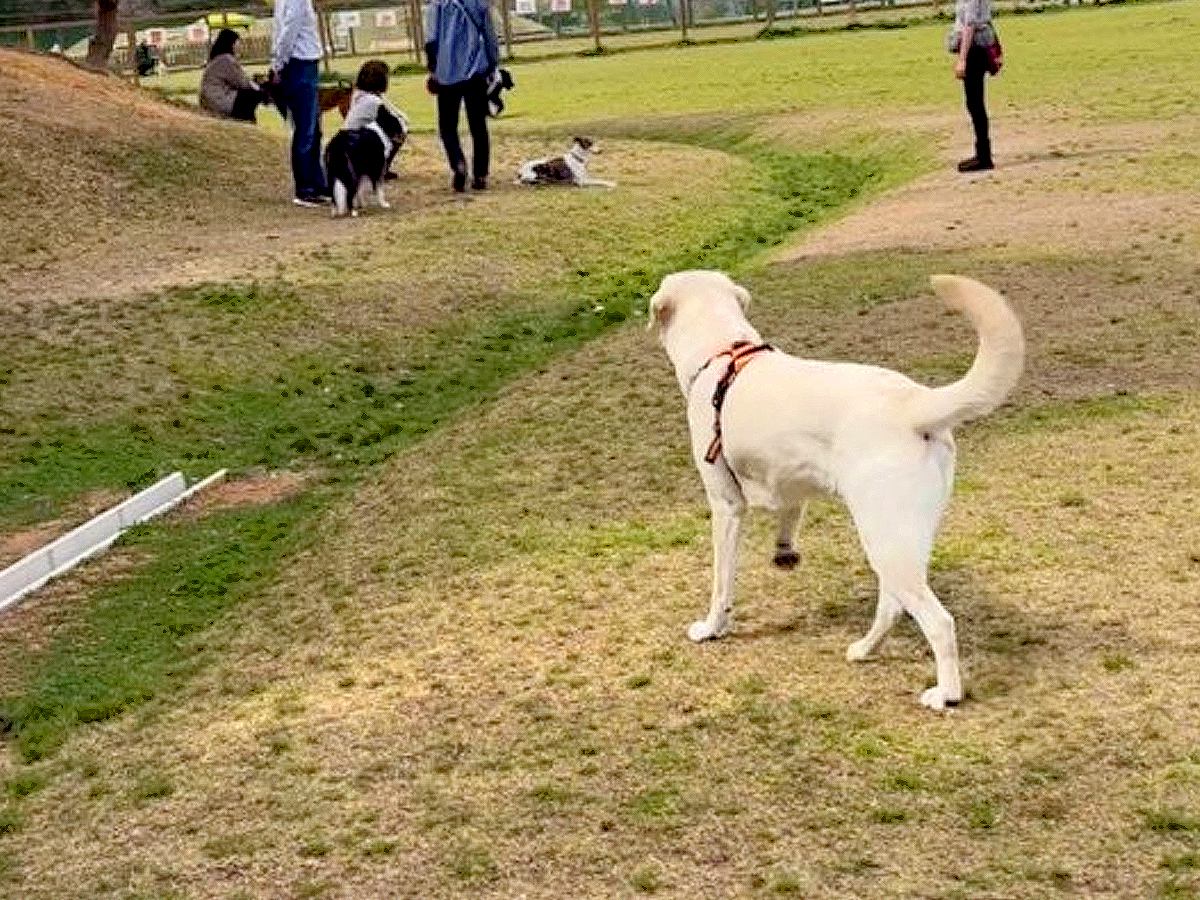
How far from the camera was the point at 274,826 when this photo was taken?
4293 millimetres

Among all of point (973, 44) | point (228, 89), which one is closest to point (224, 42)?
point (228, 89)

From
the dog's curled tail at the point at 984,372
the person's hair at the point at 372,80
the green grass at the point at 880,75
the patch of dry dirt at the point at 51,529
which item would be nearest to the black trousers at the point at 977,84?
the green grass at the point at 880,75

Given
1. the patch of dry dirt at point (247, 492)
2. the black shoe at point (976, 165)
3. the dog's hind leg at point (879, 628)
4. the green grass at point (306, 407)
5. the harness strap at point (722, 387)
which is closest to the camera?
the dog's hind leg at point (879, 628)

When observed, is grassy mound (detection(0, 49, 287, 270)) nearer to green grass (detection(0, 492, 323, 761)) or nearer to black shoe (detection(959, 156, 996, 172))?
black shoe (detection(959, 156, 996, 172))

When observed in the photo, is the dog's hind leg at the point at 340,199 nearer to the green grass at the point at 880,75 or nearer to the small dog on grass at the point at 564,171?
the small dog on grass at the point at 564,171

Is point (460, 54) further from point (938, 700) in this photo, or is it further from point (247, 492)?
point (938, 700)

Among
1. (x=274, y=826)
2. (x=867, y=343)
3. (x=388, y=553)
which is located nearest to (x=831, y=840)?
(x=274, y=826)

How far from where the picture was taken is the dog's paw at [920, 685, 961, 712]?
4473mm

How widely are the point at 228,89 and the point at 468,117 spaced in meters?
4.23

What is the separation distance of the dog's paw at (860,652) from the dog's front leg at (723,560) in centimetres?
40

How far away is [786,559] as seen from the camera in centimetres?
560

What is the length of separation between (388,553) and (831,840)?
9.59 ft

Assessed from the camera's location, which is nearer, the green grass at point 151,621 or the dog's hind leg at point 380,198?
the green grass at point 151,621

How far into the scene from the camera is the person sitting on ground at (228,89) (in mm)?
18047
